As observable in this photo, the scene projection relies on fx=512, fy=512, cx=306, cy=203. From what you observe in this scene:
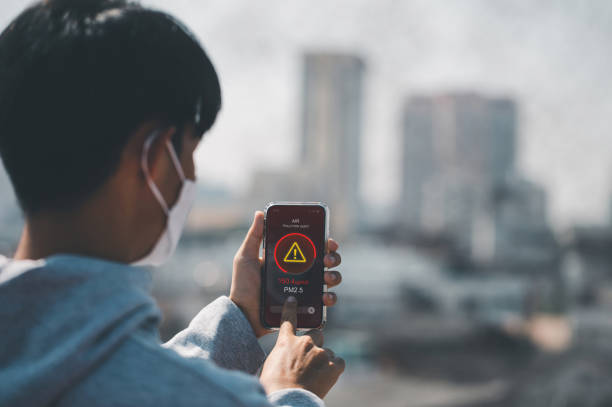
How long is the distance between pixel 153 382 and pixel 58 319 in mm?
72

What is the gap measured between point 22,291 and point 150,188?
11 cm

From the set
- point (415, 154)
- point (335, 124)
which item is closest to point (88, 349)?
point (335, 124)

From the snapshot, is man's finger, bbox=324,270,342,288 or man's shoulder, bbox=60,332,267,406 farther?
man's finger, bbox=324,270,342,288

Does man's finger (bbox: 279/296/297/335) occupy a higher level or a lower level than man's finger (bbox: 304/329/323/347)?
higher

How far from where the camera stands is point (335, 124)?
24.1 m

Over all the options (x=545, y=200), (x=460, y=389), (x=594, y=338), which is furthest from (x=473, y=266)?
(x=594, y=338)

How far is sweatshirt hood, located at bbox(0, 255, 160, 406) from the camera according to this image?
303 millimetres

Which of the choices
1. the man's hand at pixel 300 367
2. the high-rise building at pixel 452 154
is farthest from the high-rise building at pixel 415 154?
the man's hand at pixel 300 367

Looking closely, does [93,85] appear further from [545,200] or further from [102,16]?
[545,200]

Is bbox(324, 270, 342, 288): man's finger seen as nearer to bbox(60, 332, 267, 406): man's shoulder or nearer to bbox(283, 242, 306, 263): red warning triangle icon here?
bbox(283, 242, 306, 263): red warning triangle icon

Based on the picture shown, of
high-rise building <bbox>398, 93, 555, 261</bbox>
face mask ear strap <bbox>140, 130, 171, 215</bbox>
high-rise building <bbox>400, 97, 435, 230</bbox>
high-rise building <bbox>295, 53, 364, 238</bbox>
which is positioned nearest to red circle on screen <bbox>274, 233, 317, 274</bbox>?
face mask ear strap <bbox>140, 130, 171, 215</bbox>

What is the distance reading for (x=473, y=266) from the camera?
16.2 metres

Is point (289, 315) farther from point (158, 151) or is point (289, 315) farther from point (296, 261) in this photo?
point (158, 151)

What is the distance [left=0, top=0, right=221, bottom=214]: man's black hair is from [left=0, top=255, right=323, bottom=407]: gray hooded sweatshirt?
0.19ft
